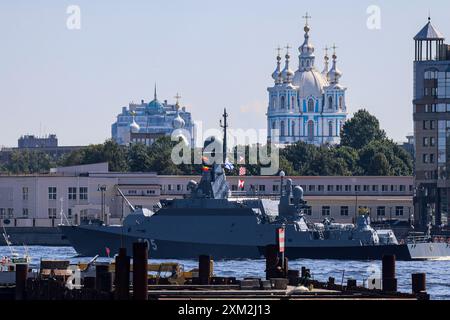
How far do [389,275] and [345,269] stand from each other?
3899cm

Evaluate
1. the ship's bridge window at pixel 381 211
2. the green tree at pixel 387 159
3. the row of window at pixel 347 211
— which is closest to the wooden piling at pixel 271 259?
the row of window at pixel 347 211

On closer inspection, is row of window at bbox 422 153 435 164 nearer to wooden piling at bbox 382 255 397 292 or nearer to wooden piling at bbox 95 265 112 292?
wooden piling at bbox 382 255 397 292

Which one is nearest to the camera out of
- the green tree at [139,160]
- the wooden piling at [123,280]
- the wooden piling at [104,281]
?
the wooden piling at [123,280]

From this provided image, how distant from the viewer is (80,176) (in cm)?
15338

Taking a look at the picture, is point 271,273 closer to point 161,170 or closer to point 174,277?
point 174,277

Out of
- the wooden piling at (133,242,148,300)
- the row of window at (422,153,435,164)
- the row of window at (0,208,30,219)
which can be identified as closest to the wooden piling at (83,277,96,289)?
the wooden piling at (133,242,148,300)

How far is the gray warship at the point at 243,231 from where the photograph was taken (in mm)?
114188

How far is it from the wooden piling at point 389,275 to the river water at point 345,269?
1550cm

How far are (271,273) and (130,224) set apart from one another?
5342 centimetres

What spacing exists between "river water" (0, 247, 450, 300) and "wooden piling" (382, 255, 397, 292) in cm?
1550

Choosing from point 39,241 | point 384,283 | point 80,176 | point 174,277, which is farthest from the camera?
point 80,176

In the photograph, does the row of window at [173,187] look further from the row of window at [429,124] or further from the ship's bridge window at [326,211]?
the row of window at [429,124]

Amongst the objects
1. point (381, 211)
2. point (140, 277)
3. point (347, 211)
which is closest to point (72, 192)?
point (347, 211)
